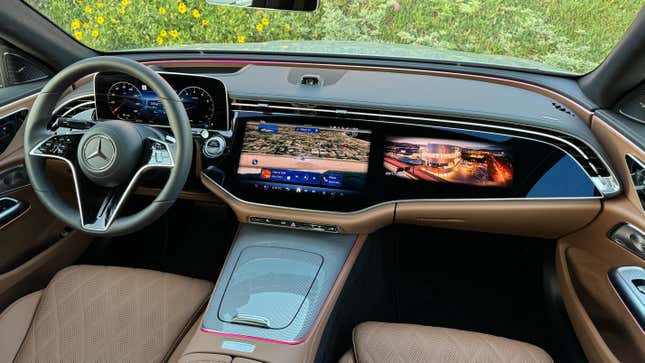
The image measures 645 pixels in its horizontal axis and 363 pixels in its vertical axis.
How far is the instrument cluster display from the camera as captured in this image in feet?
6.16

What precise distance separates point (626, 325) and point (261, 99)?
1.57 m

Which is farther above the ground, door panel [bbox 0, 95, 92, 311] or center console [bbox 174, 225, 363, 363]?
center console [bbox 174, 225, 363, 363]

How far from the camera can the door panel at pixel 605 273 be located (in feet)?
5.30

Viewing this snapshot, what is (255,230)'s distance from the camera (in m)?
1.96

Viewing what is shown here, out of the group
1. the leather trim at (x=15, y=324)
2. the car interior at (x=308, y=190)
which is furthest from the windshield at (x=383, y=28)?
the leather trim at (x=15, y=324)

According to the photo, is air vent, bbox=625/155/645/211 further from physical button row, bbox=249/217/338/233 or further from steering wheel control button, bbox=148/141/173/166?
steering wheel control button, bbox=148/141/173/166

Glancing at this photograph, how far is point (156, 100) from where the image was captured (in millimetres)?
1870

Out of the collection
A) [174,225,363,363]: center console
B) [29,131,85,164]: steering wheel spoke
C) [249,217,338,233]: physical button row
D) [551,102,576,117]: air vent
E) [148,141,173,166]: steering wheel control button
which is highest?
[551,102,576,117]: air vent

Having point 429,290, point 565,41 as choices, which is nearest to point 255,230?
point 429,290

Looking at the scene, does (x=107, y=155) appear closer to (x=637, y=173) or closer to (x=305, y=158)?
(x=305, y=158)

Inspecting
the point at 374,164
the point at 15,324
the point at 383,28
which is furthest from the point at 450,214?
the point at 15,324

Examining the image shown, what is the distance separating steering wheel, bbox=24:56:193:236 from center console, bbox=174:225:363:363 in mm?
410

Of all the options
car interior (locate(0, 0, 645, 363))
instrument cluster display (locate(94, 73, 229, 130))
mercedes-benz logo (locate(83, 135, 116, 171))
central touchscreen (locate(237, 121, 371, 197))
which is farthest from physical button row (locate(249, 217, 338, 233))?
mercedes-benz logo (locate(83, 135, 116, 171))

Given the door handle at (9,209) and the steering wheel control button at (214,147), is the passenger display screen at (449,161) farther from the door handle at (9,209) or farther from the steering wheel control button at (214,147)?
the door handle at (9,209)
